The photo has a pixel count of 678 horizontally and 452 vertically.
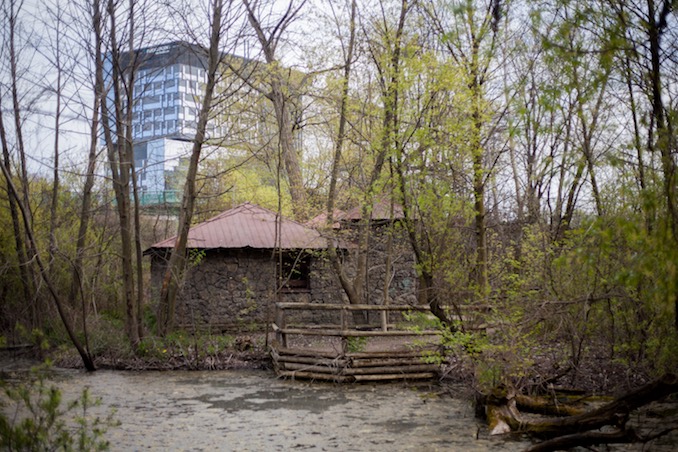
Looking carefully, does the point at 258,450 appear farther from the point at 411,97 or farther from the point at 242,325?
the point at 242,325

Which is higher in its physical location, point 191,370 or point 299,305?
point 299,305

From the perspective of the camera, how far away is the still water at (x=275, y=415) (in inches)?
329

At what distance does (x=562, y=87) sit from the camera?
17.5ft

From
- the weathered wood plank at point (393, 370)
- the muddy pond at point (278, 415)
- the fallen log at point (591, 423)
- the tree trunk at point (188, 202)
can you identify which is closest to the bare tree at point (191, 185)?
the tree trunk at point (188, 202)

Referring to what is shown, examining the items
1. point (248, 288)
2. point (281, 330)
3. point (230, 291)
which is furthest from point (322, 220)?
point (281, 330)

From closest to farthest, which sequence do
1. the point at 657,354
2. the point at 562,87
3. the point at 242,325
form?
the point at 562,87 < the point at 657,354 < the point at 242,325

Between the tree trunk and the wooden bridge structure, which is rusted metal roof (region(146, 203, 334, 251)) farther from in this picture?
the wooden bridge structure

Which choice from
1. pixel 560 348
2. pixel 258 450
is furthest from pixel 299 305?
pixel 258 450

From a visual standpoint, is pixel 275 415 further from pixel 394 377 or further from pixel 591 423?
pixel 591 423

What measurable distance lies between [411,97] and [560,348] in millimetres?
5396

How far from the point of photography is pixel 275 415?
33.3ft

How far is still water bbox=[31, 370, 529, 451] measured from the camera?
836 cm

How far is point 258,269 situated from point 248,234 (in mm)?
1091

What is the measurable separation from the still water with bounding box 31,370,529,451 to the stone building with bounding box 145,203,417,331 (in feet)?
16.0
